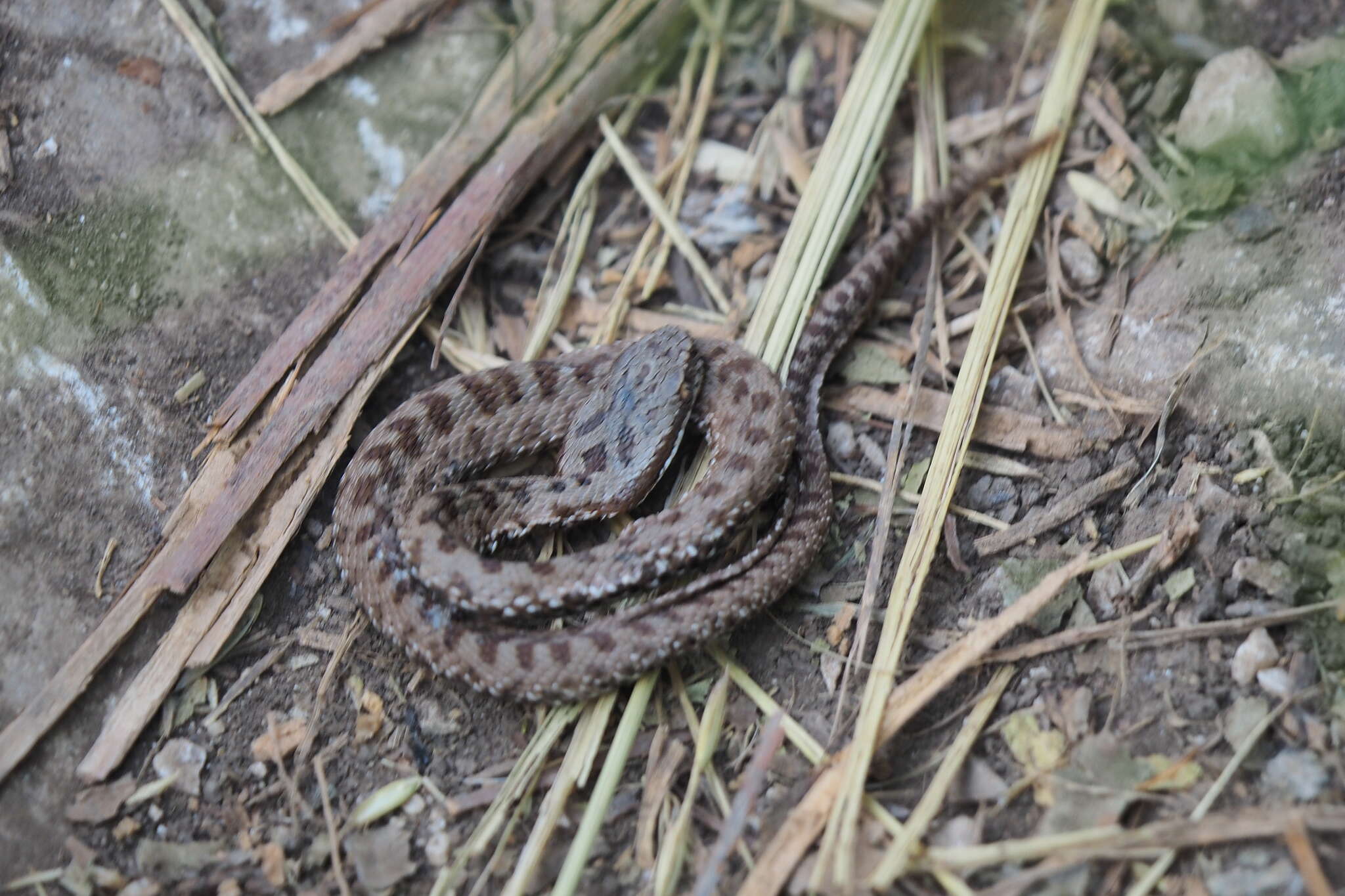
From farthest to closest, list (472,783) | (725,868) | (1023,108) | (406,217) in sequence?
(1023,108) → (406,217) → (472,783) → (725,868)

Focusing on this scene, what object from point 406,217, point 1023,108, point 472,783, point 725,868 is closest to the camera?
point 725,868

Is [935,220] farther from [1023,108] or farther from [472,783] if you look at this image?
[472,783]

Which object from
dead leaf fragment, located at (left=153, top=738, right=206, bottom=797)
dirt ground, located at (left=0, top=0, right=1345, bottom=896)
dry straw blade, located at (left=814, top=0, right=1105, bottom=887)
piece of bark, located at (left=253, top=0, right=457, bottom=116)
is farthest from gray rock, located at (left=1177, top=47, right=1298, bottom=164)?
dead leaf fragment, located at (left=153, top=738, right=206, bottom=797)

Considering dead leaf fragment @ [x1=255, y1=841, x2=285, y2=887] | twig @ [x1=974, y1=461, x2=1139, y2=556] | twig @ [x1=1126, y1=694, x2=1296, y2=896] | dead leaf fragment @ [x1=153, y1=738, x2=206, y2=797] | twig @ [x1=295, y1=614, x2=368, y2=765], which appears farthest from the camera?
twig @ [x1=974, y1=461, x2=1139, y2=556]

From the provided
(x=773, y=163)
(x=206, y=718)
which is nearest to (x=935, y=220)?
(x=773, y=163)

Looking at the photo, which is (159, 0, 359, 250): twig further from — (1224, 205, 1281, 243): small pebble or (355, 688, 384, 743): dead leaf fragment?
(1224, 205, 1281, 243): small pebble
